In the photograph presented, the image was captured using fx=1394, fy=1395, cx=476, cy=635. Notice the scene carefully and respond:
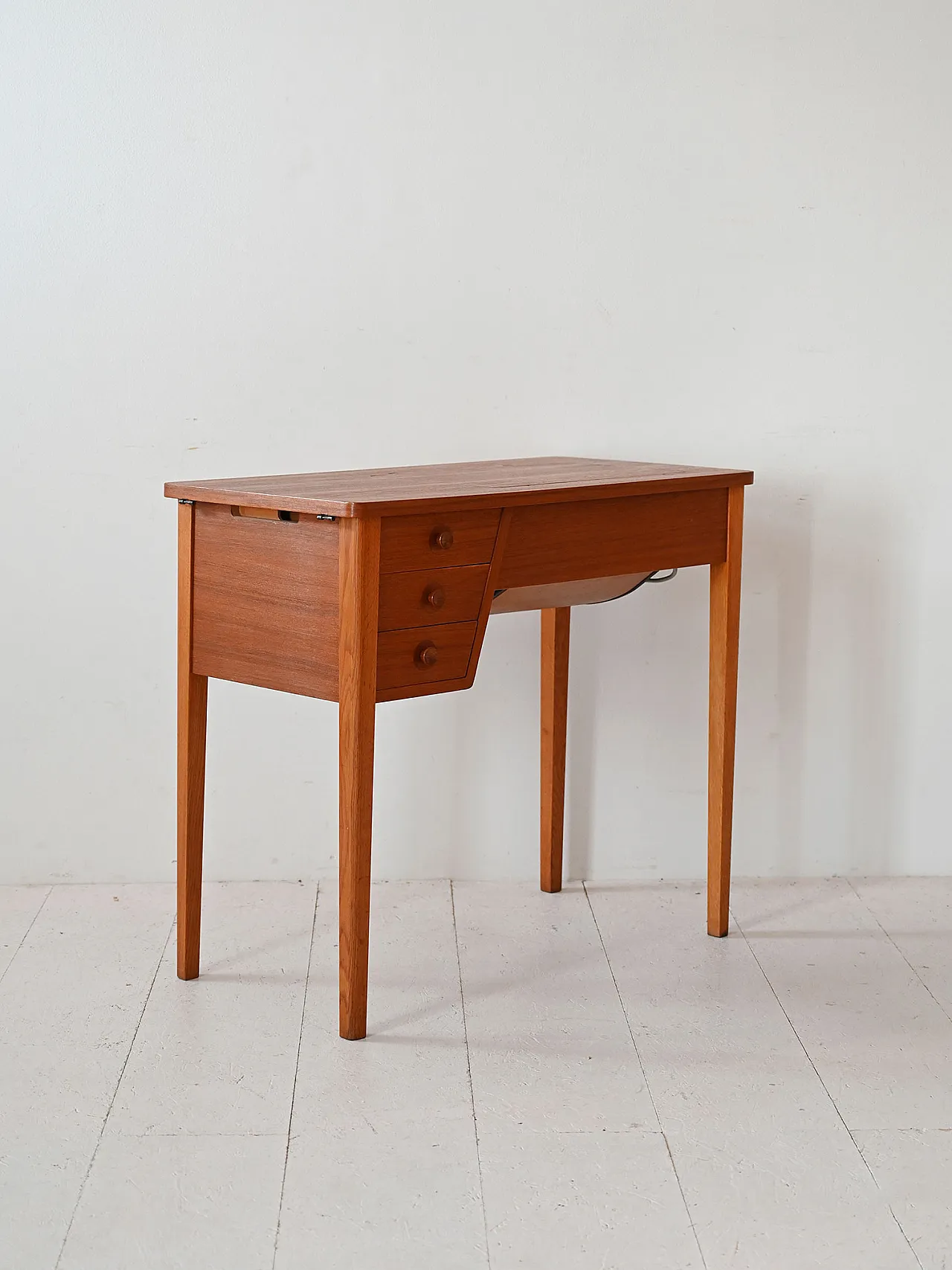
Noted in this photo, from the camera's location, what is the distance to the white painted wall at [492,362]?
253 centimetres

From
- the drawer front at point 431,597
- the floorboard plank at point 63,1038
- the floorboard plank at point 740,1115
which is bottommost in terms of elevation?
the floorboard plank at point 63,1038

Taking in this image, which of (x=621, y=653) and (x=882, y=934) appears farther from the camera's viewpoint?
(x=621, y=653)

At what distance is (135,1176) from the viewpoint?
1.62m

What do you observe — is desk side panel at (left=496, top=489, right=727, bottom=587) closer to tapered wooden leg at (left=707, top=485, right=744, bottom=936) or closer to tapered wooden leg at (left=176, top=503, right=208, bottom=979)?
tapered wooden leg at (left=707, top=485, right=744, bottom=936)

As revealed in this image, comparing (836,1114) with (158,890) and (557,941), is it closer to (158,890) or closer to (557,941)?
(557,941)

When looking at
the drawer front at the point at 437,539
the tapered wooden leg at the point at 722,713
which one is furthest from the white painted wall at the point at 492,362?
the drawer front at the point at 437,539

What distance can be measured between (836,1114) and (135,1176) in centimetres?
87

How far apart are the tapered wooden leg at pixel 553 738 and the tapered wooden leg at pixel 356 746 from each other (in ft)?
2.42

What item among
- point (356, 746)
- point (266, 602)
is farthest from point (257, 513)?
point (356, 746)

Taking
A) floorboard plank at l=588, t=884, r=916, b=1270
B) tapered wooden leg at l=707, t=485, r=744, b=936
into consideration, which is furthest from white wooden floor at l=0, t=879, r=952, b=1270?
tapered wooden leg at l=707, t=485, r=744, b=936

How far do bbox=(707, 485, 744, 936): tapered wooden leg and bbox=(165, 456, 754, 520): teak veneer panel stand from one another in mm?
140

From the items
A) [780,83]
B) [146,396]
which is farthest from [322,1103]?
[780,83]

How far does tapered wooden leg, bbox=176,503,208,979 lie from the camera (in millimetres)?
2092

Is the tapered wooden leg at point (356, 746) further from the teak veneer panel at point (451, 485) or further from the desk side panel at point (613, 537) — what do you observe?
the desk side panel at point (613, 537)
